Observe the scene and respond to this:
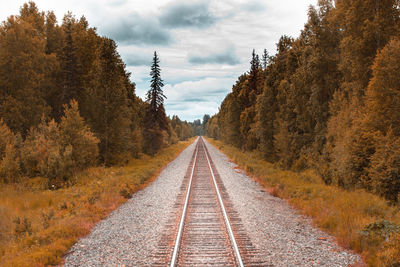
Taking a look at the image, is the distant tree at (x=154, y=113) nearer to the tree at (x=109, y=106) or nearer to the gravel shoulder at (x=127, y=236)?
the tree at (x=109, y=106)

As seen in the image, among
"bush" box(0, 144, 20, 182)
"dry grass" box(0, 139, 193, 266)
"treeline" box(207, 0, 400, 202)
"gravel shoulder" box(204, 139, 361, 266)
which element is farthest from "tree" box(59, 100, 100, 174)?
"treeline" box(207, 0, 400, 202)

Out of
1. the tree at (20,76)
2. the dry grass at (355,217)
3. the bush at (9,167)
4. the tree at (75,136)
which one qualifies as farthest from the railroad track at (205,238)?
the tree at (20,76)

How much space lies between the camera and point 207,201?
37.2 ft

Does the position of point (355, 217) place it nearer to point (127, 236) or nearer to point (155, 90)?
point (127, 236)

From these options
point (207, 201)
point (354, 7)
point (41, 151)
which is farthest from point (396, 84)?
point (41, 151)

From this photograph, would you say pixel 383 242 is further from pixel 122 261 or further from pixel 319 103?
pixel 319 103

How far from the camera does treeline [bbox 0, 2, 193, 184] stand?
1727 centimetres

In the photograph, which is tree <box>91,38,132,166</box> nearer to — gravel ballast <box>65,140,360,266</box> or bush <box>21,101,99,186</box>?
bush <box>21,101,99,186</box>

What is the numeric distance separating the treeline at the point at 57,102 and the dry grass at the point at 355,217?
13608 millimetres

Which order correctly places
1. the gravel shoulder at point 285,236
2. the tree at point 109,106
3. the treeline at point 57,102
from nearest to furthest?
1. the gravel shoulder at point 285,236
2. the treeline at point 57,102
3. the tree at point 109,106

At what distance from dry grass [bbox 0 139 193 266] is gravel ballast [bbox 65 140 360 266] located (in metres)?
0.46

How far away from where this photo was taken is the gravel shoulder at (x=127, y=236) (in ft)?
20.3

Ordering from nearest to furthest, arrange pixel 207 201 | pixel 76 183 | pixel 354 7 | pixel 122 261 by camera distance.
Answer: pixel 122 261 → pixel 207 201 → pixel 354 7 → pixel 76 183

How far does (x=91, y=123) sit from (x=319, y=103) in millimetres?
19183
